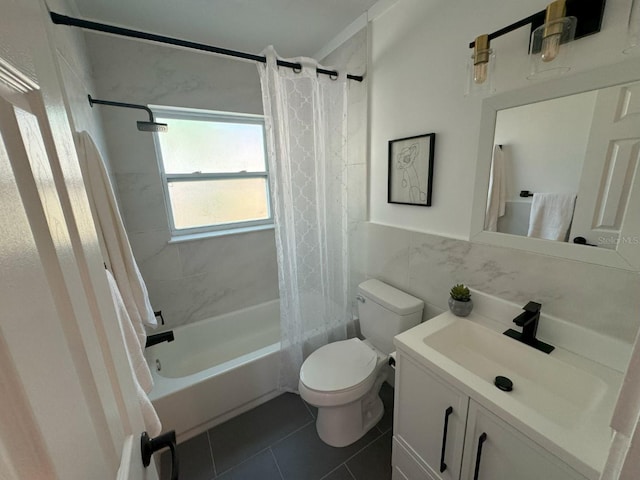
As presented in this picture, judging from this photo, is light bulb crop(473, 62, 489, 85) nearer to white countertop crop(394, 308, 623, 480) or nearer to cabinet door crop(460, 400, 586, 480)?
white countertop crop(394, 308, 623, 480)

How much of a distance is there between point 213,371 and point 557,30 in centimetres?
225

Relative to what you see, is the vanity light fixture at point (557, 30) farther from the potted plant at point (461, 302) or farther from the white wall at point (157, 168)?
the white wall at point (157, 168)

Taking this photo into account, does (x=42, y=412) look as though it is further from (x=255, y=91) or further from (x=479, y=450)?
(x=255, y=91)

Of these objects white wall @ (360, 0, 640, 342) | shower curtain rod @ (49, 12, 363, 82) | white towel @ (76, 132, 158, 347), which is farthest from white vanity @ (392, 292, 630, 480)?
shower curtain rod @ (49, 12, 363, 82)

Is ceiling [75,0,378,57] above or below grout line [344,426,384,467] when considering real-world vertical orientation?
above

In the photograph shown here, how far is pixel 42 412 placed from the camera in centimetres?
26

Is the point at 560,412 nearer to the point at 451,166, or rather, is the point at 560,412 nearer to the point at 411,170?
the point at 451,166

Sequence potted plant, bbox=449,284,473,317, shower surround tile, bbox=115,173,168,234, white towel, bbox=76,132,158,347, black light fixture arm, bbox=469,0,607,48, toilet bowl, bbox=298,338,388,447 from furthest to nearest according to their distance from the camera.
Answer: shower surround tile, bbox=115,173,168,234
toilet bowl, bbox=298,338,388,447
potted plant, bbox=449,284,473,317
white towel, bbox=76,132,158,347
black light fixture arm, bbox=469,0,607,48

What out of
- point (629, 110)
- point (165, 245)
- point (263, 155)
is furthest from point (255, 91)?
point (629, 110)

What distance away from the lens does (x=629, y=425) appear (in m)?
0.29

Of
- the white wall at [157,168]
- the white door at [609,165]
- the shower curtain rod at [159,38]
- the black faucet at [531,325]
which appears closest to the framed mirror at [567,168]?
the white door at [609,165]

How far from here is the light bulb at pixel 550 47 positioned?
885mm

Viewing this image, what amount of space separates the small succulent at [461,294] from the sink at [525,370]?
10 cm

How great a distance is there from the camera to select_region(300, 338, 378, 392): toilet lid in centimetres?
141
